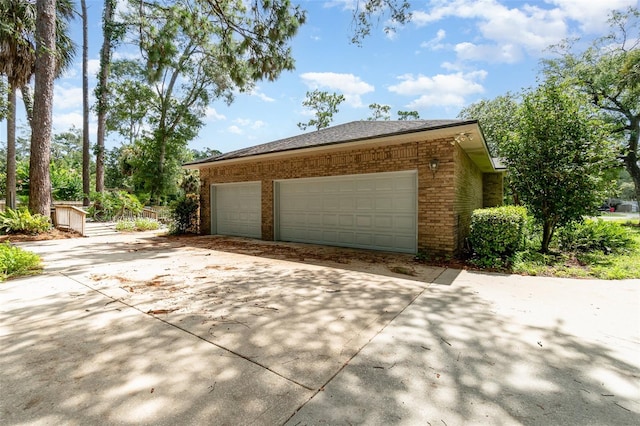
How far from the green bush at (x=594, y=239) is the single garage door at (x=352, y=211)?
3989 millimetres

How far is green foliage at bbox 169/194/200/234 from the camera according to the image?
37.6 feet

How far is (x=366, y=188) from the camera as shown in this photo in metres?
7.59

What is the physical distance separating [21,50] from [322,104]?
22566 mm

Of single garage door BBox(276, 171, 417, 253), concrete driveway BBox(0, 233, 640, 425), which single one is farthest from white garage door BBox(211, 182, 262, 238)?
concrete driveway BBox(0, 233, 640, 425)

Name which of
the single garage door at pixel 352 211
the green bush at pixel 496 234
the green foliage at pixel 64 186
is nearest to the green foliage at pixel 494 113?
the single garage door at pixel 352 211

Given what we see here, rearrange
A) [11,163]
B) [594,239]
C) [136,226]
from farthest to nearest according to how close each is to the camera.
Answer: [11,163], [136,226], [594,239]

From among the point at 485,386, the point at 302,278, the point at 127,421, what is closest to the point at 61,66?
the point at 302,278

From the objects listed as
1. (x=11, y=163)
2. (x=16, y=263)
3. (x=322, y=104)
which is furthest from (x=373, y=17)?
(x=322, y=104)

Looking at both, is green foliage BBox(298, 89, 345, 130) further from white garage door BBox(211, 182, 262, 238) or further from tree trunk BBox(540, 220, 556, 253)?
tree trunk BBox(540, 220, 556, 253)

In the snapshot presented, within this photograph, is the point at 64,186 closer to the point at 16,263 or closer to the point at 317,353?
the point at 16,263

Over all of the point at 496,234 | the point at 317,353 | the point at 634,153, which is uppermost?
the point at 634,153

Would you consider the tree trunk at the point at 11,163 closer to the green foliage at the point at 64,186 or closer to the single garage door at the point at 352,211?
the green foliage at the point at 64,186

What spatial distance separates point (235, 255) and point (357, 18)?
231 inches

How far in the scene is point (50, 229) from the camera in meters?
9.92
